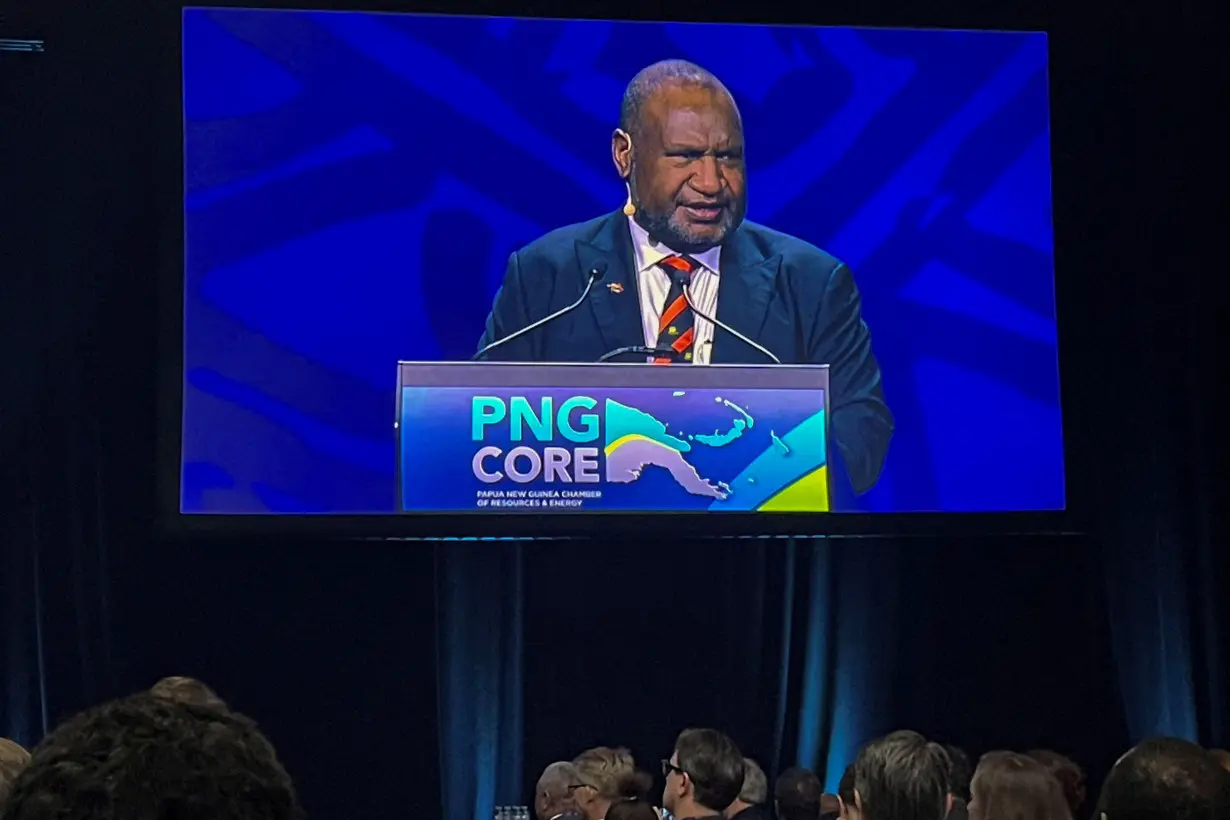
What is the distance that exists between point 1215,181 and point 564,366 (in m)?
2.59

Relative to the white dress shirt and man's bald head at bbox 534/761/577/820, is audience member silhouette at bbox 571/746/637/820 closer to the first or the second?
man's bald head at bbox 534/761/577/820

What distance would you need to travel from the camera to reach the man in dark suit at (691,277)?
15.9 feet

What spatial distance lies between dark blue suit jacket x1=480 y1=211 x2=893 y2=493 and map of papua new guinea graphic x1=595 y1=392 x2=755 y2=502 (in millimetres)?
232

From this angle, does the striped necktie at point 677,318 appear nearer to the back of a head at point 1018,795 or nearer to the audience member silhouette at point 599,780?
the audience member silhouette at point 599,780

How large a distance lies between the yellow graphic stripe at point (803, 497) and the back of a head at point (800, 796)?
3.16 feet

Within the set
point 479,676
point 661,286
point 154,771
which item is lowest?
point 479,676

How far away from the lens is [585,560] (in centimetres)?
537

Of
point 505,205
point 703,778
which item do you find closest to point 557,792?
point 703,778

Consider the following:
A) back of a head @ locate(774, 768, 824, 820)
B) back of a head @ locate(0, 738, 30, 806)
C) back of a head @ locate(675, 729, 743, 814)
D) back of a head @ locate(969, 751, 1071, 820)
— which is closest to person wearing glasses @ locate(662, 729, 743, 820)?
back of a head @ locate(675, 729, 743, 814)

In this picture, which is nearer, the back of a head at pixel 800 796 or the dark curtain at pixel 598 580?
the back of a head at pixel 800 796

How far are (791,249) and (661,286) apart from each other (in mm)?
452

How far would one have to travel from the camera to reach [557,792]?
3.88m

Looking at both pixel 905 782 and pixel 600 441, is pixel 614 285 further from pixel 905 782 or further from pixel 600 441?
pixel 905 782

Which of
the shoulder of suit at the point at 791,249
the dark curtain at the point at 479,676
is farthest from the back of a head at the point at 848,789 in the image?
the dark curtain at the point at 479,676
